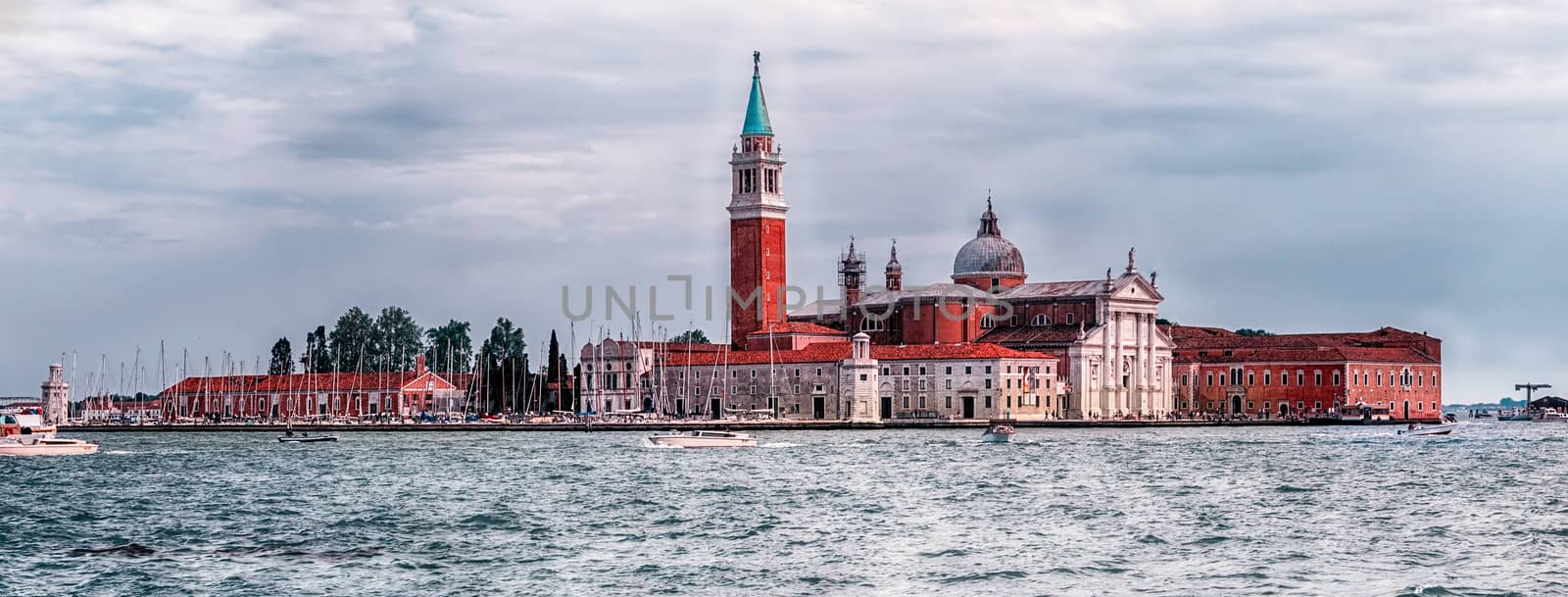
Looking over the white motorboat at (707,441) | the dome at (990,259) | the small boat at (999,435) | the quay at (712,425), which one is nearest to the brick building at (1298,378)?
the quay at (712,425)

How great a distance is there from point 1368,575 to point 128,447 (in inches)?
1835

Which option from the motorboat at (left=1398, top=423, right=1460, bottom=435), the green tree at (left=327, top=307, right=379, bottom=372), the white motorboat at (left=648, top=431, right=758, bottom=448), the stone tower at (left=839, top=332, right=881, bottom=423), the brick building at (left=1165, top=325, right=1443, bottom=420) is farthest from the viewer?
the green tree at (left=327, top=307, right=379, bottom=372)

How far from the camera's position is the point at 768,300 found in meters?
86.4

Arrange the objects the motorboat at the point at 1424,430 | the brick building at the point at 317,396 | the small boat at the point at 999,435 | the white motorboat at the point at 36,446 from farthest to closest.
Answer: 1. the brick building at the point at 317,396
2. the motorboat at the point at 1424,430
3. the small boat at the point at 999,435
4. the white motorboat at the point at 36,446

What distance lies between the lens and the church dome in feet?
302

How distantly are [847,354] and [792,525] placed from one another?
51.5 m

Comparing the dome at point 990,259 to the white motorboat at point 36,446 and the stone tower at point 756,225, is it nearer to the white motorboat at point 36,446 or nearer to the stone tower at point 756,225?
the stone tower at point 756,225

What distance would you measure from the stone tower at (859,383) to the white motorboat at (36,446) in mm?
33121

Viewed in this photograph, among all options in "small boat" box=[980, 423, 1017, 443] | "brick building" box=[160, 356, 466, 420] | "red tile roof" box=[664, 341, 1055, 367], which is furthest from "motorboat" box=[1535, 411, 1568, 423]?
"small boat" box=[980, 423, 1017, 443]

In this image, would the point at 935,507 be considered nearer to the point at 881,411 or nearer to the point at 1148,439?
the point at 1148,439

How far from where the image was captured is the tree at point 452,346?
10931cm

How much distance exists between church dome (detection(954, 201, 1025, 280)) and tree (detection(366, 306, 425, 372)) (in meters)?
30.9

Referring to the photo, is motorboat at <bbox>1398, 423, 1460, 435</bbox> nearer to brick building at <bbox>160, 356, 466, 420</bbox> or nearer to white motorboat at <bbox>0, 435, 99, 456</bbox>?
brick building at <bbox>160, 356, 466, 420</bbox>

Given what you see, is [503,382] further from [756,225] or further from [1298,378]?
[1298,378]
